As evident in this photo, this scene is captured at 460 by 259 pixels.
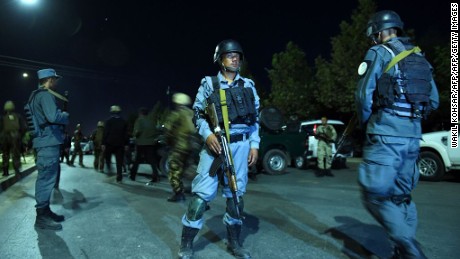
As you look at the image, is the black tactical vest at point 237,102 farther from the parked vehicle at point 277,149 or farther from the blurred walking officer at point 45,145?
the parked vehicle at point 277,149

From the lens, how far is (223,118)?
3.56 m

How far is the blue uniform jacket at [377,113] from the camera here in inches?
117

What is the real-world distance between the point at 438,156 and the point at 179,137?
659 cm

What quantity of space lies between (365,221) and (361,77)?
2623 millimetres

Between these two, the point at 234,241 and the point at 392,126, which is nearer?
the point at 392,126

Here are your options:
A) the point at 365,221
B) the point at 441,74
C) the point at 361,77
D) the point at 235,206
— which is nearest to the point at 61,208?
the point at 235,206

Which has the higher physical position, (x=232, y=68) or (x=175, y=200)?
(x=232, y=68)

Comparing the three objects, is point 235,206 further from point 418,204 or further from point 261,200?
point 418,204

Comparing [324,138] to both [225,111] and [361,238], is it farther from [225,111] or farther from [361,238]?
[225,111]

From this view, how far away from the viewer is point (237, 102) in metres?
3.58

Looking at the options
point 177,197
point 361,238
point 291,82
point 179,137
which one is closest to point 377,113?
point 361,238

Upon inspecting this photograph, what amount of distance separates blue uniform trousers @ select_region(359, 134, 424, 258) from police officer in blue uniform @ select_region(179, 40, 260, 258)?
1124mm

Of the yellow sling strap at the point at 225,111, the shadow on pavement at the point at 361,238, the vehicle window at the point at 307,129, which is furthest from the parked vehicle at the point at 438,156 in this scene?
the yellow sling strap at the point at 225,111

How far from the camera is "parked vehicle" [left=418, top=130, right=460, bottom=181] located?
9172mm
